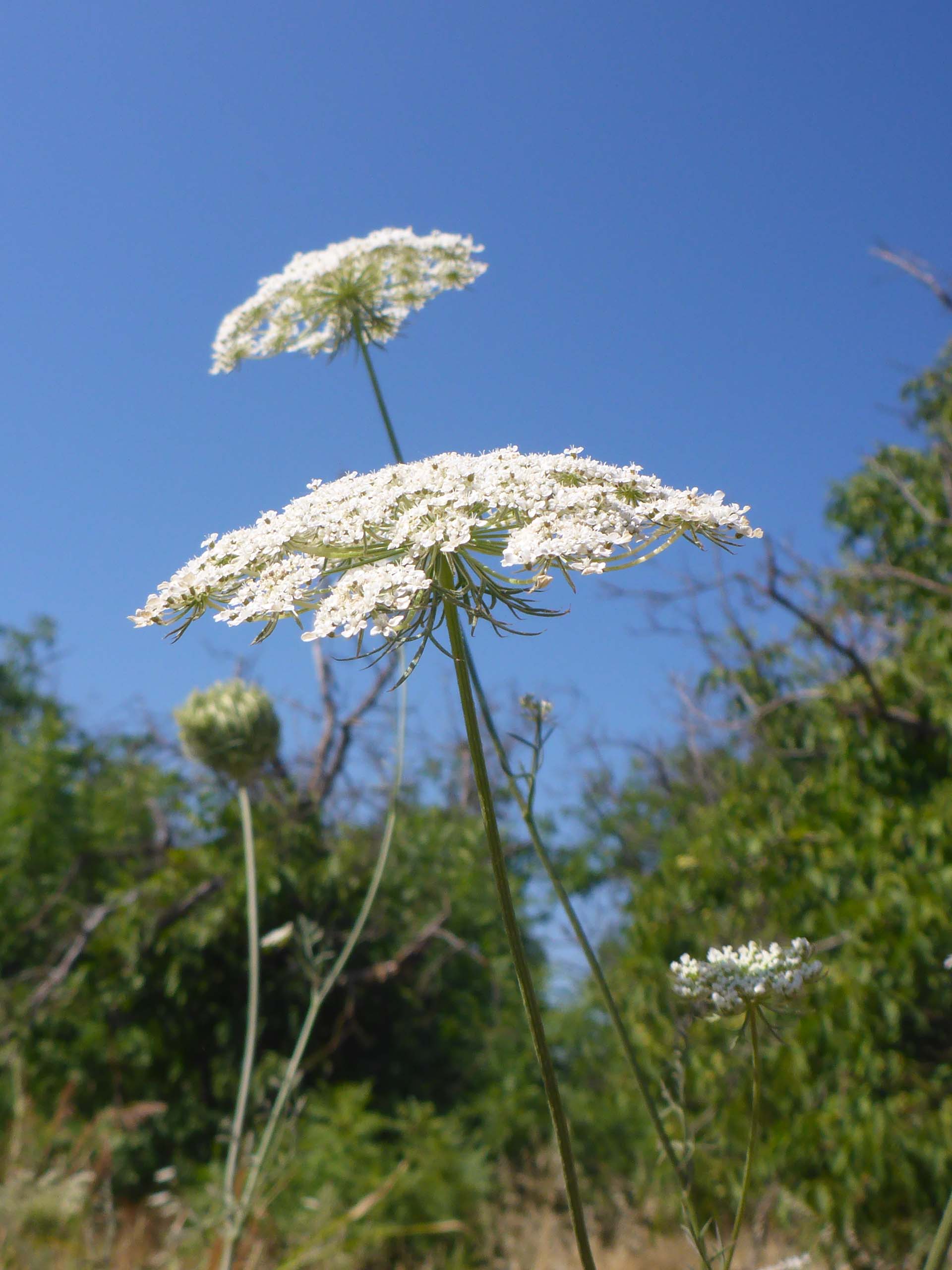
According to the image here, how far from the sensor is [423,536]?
1.29 meters

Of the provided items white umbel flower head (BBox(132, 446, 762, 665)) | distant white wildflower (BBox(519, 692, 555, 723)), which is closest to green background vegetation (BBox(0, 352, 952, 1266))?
distant white wildflower (BBox(519, 692, 555, 723))

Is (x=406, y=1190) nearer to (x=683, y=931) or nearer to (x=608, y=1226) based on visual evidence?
(x=608, y=1226)

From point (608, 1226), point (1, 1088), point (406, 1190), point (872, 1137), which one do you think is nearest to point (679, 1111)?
point (872, 1137)

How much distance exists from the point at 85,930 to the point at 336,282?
623 centimetres

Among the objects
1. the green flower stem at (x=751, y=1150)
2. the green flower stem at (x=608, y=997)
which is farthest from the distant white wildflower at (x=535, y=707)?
the green flower stem at (x=751, y=1150)

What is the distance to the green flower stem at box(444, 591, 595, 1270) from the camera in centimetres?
110

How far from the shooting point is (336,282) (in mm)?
3066

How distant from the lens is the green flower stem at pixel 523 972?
A: 1.10 metres

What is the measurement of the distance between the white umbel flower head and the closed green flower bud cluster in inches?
92.9

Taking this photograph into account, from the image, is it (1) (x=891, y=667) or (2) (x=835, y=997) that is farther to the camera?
(1) (x=891, y=667)

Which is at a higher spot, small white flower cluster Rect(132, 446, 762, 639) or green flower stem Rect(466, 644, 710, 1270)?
small white flower cluster Rect(132, 446, 762, 639)

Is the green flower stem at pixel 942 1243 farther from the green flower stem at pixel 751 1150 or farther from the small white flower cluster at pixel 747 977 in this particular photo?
the small white flower cluster at pixel 747 977

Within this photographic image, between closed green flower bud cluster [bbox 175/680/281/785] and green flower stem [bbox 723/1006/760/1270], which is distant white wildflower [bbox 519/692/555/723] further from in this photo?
Result: closed green flower bud cluster [bbox 175/680/281/785]

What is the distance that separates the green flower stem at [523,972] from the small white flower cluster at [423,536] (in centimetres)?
20
